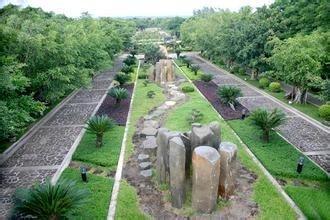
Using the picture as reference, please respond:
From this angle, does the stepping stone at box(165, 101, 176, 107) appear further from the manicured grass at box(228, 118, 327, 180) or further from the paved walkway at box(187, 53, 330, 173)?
the manicured grass at box(228, 118, 327, 180)

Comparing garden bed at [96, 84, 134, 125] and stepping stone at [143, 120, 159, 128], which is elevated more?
stepping stone at [143, 120, 159, 128]

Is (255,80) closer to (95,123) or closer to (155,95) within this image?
(155,95)

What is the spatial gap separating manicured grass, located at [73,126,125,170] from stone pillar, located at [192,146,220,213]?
161 inches

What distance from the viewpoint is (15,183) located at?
10914 millimetres

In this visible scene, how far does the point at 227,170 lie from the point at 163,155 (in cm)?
209

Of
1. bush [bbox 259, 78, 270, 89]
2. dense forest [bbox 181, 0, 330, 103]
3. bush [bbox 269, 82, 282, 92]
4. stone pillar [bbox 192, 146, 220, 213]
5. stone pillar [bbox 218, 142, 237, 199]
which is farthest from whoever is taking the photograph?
bush [bbox 259, 78, 270, 89]

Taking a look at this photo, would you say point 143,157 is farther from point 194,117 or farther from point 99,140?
point 194,117

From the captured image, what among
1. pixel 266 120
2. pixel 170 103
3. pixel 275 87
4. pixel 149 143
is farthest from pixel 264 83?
pixel 149 143

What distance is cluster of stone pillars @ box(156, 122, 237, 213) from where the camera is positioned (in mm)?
8695

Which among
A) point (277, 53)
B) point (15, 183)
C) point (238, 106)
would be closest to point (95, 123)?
point (15, 183)

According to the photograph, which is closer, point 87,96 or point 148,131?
point 148,131

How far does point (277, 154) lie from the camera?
501 inches

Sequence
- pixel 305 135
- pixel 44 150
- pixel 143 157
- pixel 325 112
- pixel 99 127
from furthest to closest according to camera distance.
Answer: pixel 325 112 → pixel 305 135 → pixel 44 150 → pixel 99 127 → pixel 143 157

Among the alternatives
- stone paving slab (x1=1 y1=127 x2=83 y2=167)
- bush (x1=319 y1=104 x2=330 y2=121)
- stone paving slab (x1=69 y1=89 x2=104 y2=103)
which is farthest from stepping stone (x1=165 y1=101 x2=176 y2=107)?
bush (x1=319 y1=104 x2=330 y2=121)
